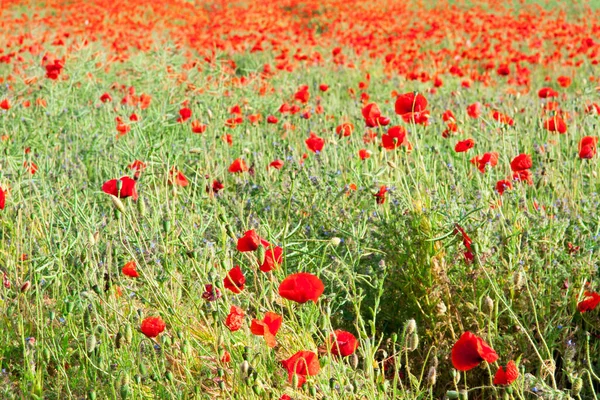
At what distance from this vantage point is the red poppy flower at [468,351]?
147 centimetres

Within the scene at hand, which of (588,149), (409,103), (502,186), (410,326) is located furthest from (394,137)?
(410,326)

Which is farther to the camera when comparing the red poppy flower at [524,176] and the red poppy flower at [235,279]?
the red poppy flower at [524,176]

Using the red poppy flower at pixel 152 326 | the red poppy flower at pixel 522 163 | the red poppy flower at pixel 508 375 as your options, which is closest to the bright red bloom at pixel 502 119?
the red poppy flower at pixel 522 163

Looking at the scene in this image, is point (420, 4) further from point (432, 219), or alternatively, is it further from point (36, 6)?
point (432, 219)

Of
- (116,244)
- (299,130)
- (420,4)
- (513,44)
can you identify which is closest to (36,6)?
(420,4)

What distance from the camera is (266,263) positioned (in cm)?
175

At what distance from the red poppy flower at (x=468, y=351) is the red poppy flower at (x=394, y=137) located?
0.96 m

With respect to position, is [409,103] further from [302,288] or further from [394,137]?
[302,288]

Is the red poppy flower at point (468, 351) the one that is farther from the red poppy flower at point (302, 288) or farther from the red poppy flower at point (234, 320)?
the red poppy flower at point (234, 320)

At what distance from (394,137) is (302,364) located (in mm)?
1046

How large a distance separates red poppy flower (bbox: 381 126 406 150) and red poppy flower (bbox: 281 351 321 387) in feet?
3.13

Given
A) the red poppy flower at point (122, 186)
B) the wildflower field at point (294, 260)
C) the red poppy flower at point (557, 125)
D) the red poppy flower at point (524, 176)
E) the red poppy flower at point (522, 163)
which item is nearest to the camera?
the wildflower field at point (294, 260)

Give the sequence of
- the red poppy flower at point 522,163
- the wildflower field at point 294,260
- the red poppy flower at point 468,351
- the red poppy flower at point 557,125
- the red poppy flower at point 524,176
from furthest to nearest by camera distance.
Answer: the red poppy flower at point 557,125, the red poppy flower at point 524,176, the red poppy flower at point 522,163, the wildflower field at point 294,260, the red poppy flower at point 468,351

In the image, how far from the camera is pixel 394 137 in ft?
7.89
